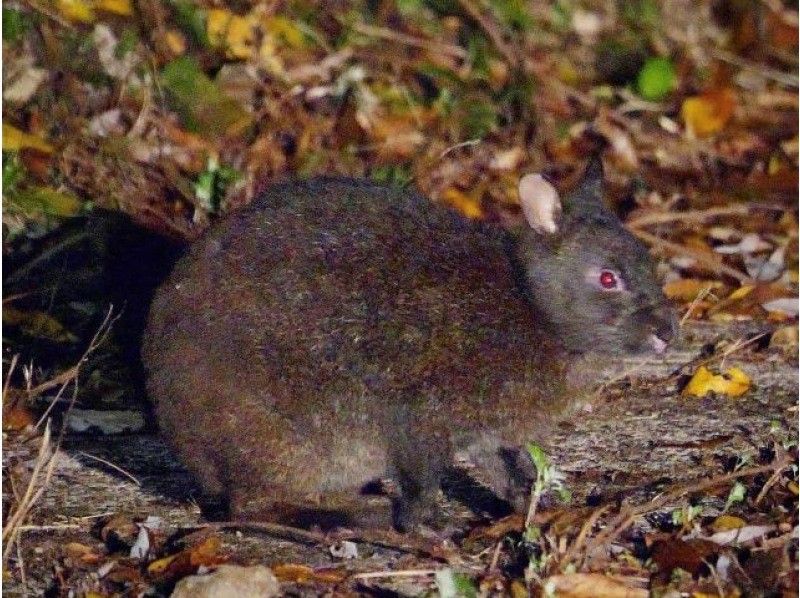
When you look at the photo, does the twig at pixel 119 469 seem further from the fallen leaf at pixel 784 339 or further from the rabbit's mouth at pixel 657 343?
the fallen leaf at pixel 784 339

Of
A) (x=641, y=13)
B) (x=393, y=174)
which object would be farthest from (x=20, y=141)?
(x=641, y=13)

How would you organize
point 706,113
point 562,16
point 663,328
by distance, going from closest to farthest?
point 663,328 < point 706,113 < point 562,16

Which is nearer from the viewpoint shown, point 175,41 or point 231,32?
point 175,41

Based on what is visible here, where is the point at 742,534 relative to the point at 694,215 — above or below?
above

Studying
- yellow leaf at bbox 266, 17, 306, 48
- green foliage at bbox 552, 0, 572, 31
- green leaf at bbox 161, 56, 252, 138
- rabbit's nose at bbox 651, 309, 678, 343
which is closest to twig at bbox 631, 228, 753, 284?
green leaf at bbox 161, 56, 252, 138

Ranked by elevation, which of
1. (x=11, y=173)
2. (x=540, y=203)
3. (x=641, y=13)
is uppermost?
(x=540, y=203)

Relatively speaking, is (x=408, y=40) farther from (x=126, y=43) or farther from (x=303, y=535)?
(x=303, y=535)
